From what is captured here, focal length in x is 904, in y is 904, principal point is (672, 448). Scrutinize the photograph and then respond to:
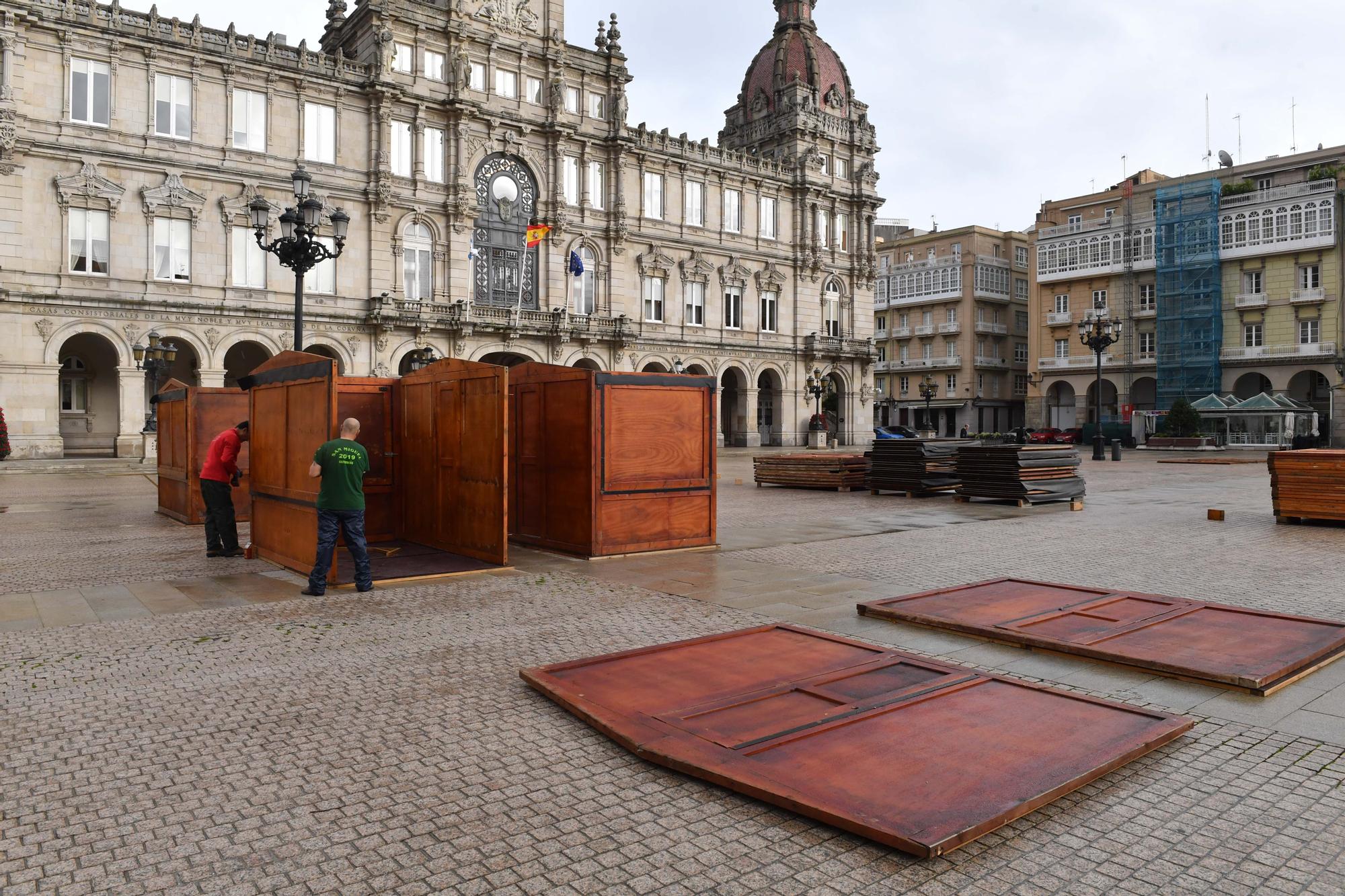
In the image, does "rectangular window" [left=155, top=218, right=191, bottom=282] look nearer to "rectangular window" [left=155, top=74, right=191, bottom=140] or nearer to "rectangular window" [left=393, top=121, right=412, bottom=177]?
"rectangular window" [left=155, top=74, right=191, bottom=140]

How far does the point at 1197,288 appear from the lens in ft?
193

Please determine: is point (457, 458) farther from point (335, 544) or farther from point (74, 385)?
point (74, 385)

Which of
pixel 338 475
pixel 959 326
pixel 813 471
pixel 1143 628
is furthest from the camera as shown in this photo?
pixel 959 326

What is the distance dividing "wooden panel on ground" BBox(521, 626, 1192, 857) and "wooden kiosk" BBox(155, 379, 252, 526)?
10.8m

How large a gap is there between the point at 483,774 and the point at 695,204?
50.9 m

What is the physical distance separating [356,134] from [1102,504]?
1410 inches

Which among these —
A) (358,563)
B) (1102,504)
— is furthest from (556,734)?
(1102,504)

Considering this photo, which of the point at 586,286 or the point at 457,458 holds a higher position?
the point at 586,286

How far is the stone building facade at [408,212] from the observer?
112 feet

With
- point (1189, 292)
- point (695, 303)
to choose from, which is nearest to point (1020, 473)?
point (695, 303)

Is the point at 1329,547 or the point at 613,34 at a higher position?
the point at 613,34

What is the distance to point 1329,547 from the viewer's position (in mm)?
12164

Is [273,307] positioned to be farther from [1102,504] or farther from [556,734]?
[556,734]

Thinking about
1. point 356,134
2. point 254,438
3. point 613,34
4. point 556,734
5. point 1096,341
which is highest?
point 613,34
